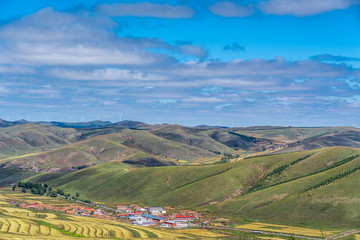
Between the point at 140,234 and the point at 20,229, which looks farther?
the point at 140,234

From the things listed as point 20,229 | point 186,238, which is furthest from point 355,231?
point 20,229

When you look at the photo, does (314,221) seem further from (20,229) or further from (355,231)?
(20,229)

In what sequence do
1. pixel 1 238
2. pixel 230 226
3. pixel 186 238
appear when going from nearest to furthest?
pixel 1 238, pixel 186 238, pixel 230 226

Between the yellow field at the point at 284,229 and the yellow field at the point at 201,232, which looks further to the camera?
the yellow field at the point at 284,229

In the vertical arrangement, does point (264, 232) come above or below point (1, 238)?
below

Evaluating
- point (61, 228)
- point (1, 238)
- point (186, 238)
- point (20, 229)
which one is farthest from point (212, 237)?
point (1, 238)

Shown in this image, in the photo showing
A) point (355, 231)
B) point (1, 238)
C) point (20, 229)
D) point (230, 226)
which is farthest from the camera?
point (230, 226)

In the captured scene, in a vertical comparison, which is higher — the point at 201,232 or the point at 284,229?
the point at 284,229

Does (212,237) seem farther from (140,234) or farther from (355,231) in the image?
(355,231)

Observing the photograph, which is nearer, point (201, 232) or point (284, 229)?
point (201, 232)

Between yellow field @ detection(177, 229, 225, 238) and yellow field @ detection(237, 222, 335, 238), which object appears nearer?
yellow field @ detection(177, 229, 225, 238)
